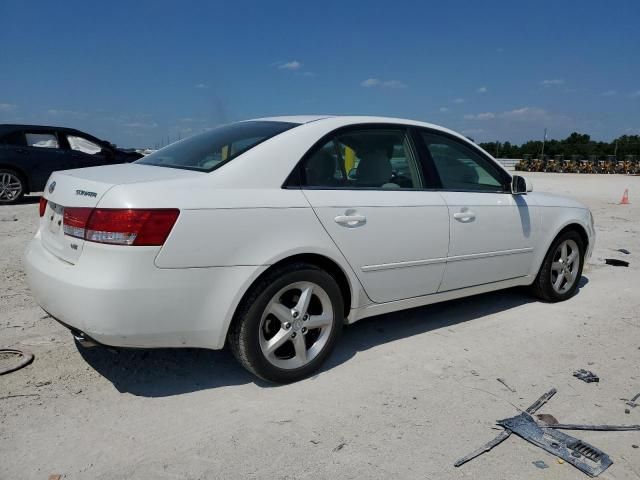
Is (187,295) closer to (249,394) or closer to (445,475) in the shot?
(249,394)

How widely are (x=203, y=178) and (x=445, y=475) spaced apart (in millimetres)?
1923

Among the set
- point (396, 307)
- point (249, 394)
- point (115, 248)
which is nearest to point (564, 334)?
point (396, 307)

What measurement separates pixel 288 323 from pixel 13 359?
1.82 m

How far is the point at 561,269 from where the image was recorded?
5059 millimetres

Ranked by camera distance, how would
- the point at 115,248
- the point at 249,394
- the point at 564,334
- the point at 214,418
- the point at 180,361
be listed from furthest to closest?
the point at 564,334, the point at 180,361, the point at 249,394, the point at 214,418, the point at 115,248

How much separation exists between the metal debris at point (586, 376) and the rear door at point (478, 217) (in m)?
1.02

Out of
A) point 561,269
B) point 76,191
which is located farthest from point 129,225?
point 561,269

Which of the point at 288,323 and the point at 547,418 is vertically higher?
the point at 288,323

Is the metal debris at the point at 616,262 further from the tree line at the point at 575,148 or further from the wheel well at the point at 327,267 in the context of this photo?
the tree line at the point at 575,148

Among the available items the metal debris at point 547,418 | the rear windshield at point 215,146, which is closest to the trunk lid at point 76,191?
the rear windshield at point 215,146

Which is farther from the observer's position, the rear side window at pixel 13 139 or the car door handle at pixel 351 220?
the rear side window at pixel 13 139

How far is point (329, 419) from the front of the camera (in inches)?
112

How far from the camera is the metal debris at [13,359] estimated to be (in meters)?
3.28

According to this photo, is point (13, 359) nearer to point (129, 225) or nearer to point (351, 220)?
point (129, 225)
